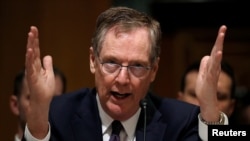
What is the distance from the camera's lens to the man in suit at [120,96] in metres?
1.86

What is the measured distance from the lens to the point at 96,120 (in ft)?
6.54

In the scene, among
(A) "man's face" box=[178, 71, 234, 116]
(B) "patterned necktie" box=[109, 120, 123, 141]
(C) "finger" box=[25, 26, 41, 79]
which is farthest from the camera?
(A) "man's face" box=[178, 71, 234, 116]

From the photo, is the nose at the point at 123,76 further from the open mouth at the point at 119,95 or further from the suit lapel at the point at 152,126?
the suit lapel at the point at 152,126

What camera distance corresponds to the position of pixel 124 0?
367cm

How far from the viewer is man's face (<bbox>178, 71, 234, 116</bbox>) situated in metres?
2.79

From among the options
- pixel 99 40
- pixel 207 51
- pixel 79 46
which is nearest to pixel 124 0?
pixel 79 46

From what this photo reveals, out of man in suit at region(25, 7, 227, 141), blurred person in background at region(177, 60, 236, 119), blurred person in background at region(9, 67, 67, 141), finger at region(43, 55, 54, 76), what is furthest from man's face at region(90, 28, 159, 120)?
blurred person in background at region(9, 67, 67, 141)

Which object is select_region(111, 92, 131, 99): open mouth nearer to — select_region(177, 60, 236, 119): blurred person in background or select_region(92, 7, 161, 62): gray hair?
select_region(92, 7, 161, 62): gray hair

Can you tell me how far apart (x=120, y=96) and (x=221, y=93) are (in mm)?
995

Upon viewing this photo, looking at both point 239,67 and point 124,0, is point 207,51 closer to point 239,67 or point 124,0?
point 239,67

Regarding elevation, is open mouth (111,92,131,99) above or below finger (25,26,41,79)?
below

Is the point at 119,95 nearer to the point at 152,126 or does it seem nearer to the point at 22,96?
the point at 152,126

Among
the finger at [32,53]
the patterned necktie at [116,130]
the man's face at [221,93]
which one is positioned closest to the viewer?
the finger at [32,53]

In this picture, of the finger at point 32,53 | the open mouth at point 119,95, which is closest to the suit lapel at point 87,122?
the open mouth at point 119,95
